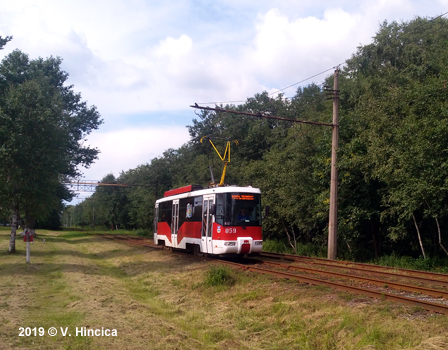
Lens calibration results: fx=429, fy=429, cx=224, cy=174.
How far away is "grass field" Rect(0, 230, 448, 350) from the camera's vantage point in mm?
6879

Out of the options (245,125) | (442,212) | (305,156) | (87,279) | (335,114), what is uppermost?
(245,125)

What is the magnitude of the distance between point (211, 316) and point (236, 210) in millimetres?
8620

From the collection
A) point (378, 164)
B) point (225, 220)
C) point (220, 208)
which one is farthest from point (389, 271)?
point (220, 208)

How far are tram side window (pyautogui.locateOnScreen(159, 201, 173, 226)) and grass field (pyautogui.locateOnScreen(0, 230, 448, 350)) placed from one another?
10.7 meters

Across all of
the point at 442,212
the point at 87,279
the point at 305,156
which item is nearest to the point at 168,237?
the point at 305,156

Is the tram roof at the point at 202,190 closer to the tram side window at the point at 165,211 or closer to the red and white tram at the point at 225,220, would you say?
the red and white tram at the point at 225,220

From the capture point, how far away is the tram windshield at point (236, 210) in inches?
689

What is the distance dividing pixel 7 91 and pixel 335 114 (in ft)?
56.3

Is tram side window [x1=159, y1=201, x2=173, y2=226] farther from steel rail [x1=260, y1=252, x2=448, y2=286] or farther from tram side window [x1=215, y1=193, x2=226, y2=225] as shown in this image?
steel rail [x1=260, y1=252, x2=448, y2=286]

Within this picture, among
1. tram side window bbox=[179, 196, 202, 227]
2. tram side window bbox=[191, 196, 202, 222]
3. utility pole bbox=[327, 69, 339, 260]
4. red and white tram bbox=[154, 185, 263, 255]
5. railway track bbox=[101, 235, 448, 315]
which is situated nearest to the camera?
railway track bbox=[101, 235, 448, 315]

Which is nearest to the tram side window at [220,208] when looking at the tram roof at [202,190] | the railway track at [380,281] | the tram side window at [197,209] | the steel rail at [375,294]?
Answer: the tram roof at [202,190]

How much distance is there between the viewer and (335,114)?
2022 centimetres

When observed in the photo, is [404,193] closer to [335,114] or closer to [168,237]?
[335,114]

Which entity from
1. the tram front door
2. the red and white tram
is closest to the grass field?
the red and white tram
